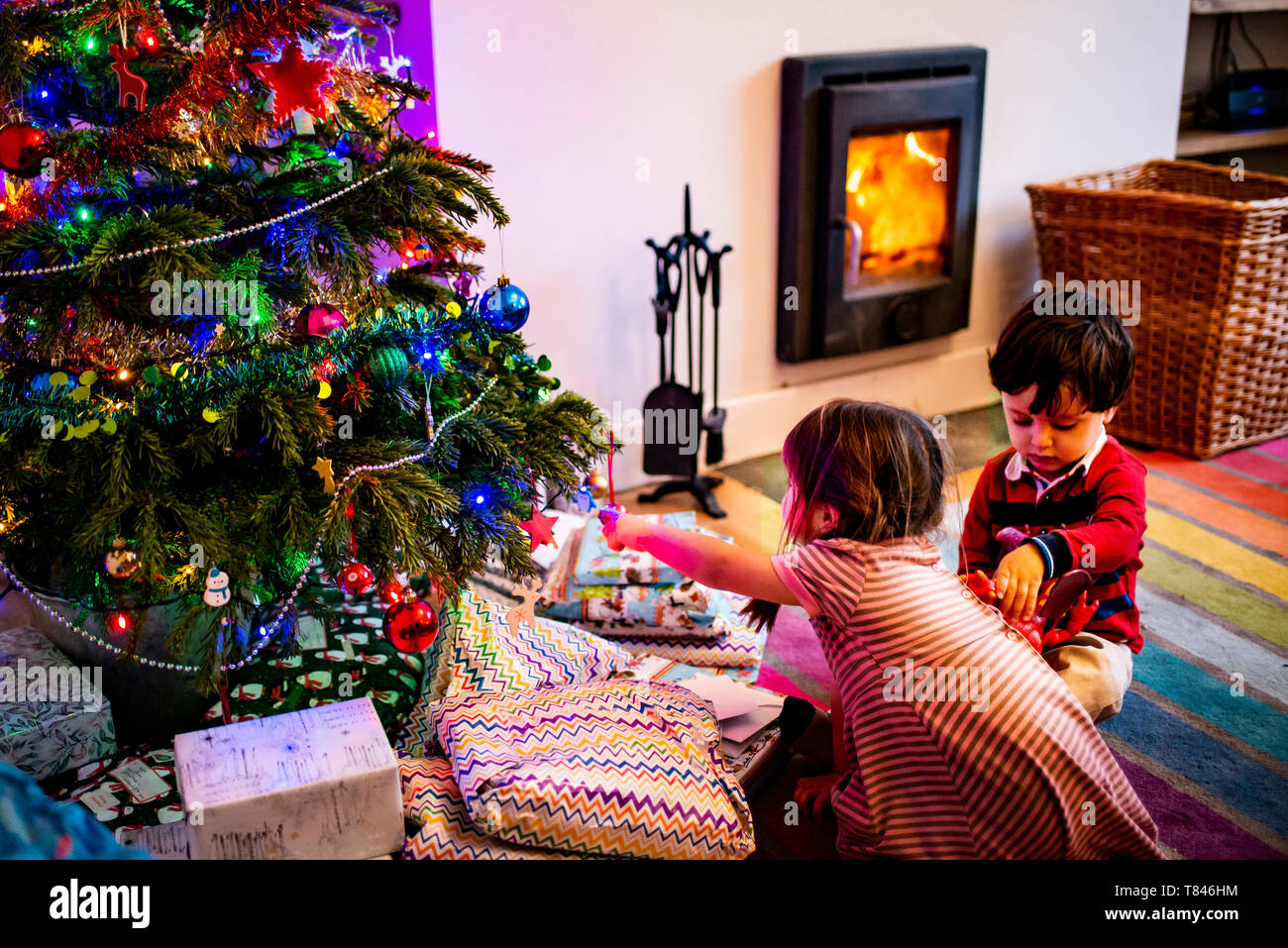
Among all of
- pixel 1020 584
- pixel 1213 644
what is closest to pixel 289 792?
pixel 1020 584

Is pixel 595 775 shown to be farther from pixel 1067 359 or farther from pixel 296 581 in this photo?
pixel 1067 359

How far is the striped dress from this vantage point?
1185 mm

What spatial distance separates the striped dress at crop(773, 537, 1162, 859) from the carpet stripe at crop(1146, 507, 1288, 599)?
38.5 inches

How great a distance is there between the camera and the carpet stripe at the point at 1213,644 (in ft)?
5.69

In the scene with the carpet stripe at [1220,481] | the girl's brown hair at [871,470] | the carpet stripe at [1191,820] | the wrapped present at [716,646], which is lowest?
the carpet stripe at [1191,820]

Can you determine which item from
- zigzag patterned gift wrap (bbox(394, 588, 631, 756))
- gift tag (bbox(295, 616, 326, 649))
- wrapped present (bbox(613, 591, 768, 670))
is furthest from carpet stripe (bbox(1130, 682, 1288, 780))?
gift tag (bbox(295, 616, 326, 649))

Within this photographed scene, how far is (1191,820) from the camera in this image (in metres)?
1.41

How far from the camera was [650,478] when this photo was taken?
2.58 m

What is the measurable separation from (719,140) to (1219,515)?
4.42ft

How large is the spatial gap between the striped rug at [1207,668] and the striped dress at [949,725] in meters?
0.22

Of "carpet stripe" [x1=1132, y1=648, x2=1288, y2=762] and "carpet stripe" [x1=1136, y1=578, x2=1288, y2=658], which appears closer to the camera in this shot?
"carpet stripe" [x1=1132, y1=648, x2=1288, y2=762]

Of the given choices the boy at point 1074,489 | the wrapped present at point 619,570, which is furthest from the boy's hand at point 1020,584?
the wrapped present at point 619,570

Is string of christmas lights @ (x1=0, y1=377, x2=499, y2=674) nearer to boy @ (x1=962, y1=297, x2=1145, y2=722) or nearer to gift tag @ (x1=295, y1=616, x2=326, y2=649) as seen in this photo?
gift tag @ (x1=295, y1=616, x2=326, y2=649)

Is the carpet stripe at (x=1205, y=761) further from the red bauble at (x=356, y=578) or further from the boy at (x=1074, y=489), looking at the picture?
the red bauble at (x=356, y=578)
